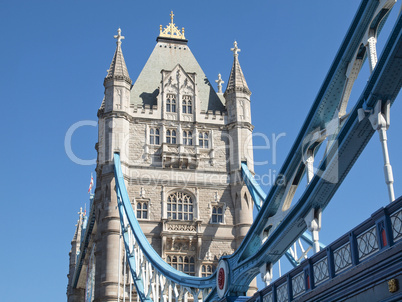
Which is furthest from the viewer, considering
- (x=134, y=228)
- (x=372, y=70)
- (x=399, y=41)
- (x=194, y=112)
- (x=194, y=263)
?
(x=194, y=112)

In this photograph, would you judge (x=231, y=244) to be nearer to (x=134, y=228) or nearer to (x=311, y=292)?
(x=134, y=228)

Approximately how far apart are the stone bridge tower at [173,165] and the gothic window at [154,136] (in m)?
0.06

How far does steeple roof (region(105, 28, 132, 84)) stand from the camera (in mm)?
37188

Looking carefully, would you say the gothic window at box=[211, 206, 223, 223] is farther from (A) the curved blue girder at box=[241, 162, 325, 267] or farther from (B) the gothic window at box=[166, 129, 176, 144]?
(B) the gothic window at box=[166, 129, 176, 144]

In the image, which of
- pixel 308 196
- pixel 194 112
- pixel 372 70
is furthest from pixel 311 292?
pixel 194 112

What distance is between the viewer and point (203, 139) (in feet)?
123

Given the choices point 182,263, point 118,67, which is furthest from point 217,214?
point 118,67

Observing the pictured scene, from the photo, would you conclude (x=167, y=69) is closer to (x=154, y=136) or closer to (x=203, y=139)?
(x=154, y=136)

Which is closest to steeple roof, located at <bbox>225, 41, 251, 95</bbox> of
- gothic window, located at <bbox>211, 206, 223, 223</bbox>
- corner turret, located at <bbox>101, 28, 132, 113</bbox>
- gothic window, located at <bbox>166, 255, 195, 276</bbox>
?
corner turret, located at <bbox>101, 28, 132, 113</bbox>

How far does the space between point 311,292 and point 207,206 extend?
22458 millimetres

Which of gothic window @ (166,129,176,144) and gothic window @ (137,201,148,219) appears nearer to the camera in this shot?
gothic window @ (137,201,148,219)

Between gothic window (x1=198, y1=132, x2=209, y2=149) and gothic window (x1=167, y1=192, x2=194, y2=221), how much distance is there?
3160mm

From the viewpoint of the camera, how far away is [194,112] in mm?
37938

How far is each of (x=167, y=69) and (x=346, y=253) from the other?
28804 mm
